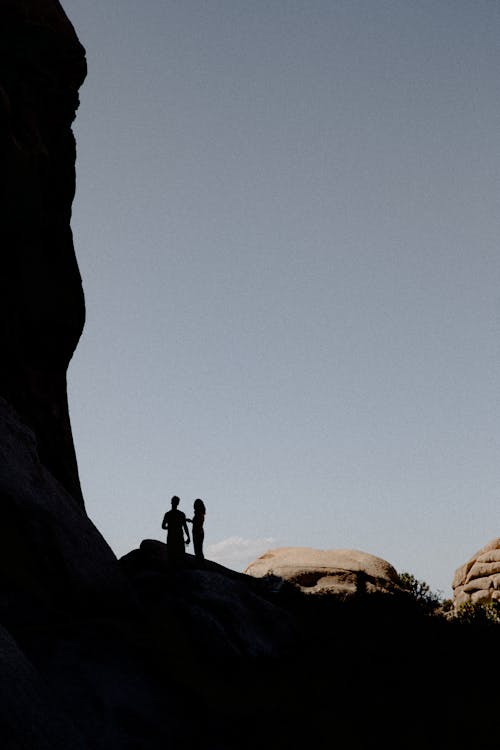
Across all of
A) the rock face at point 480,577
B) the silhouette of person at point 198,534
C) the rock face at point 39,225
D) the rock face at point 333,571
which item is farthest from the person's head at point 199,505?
the rock face at point 480,577

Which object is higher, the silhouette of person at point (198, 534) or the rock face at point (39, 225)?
the rock face at point (39, 225)

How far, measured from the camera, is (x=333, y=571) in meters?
26.1

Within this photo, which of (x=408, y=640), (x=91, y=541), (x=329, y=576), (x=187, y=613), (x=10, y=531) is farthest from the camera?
(x=329, y=576)

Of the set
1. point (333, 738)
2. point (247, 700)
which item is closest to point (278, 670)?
point (247, 700)

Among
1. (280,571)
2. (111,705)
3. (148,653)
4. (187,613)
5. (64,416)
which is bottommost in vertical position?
(111,705)

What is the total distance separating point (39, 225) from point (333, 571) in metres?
18.0

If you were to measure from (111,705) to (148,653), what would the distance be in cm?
197

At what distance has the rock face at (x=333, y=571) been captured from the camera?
2519 cm

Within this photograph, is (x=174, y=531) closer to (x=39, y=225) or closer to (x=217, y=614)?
(x=217, y=614)

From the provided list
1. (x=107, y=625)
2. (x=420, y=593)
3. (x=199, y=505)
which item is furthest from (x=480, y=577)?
(x=107, y=625)

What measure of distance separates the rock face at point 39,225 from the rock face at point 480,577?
1000 inches

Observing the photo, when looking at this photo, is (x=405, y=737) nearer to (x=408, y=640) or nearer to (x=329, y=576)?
(x=408, y=640)

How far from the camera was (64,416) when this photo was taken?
58.0 feet

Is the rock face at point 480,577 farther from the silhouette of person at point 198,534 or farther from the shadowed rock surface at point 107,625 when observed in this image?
the silhouette of person at point 198,534
